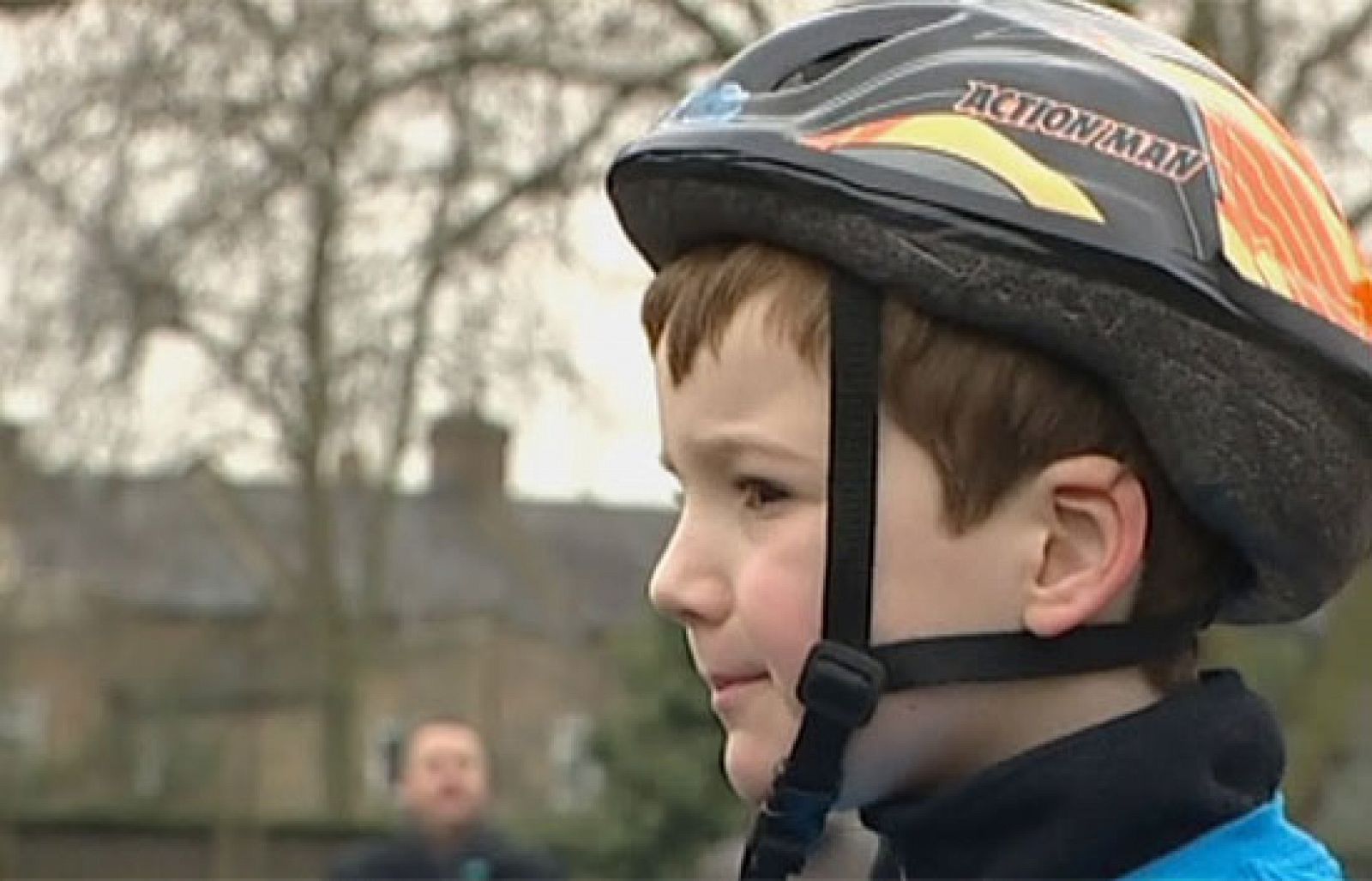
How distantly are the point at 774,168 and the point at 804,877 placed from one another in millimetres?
425

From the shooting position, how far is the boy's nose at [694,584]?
174 cm

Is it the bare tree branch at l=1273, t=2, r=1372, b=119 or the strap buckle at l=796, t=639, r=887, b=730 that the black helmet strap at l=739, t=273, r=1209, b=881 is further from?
the bare tree branch at l=1273, t=2, r=1372, b=119

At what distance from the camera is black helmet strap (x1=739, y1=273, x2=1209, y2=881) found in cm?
172

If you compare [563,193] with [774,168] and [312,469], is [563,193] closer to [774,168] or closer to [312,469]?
[312,469]

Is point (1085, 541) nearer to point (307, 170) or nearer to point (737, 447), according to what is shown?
point (737, 447)

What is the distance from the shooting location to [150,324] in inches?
808

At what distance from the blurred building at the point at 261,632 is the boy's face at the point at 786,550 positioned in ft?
70.8

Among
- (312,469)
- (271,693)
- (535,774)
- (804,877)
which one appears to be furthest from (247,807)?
(804,877)

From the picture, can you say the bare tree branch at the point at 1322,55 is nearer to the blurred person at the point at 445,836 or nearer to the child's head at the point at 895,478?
the blurred person at the point at 445,836

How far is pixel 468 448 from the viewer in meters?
25.7

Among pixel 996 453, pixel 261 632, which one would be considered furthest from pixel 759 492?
pixel 261 632

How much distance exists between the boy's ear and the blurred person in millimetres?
6726

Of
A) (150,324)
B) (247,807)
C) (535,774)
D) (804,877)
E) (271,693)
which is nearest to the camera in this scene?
(804,877)

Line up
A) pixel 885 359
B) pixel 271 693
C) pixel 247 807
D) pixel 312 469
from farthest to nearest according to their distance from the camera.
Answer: pixel 271 693 → pixel 247 807 → pixel 312 469 → pixel 885 359
